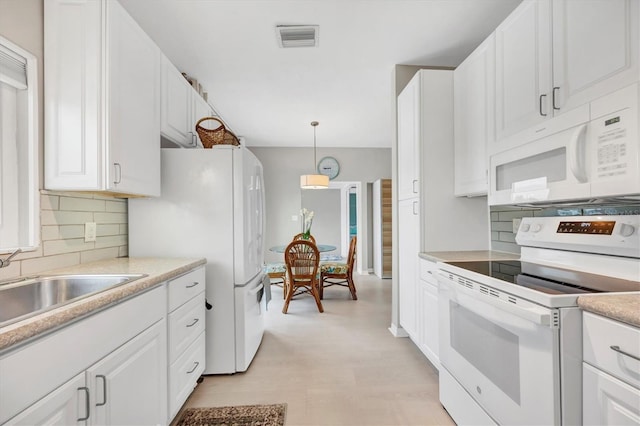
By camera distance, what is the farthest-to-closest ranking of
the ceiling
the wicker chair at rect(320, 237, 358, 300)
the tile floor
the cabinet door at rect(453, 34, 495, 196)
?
the wicker chair at rect(320, 237, 358, 300), the ceiling, the cabinet door at rect(453, 34, 495, 196), the tile floor

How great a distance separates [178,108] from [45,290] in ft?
4.91

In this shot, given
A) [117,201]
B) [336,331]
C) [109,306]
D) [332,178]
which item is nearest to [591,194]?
[109,306]

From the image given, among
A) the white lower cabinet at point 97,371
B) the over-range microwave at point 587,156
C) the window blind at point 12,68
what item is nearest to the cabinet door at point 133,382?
the white lower cabinet at point 97,371

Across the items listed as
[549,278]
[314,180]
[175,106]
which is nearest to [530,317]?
[549,278]

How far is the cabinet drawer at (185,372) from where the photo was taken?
1.55 meters

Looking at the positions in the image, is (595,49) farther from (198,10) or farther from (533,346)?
(198,10)

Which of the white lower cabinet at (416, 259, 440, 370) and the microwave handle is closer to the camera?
the microwave handle

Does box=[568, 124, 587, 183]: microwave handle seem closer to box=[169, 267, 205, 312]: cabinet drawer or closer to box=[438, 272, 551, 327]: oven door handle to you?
box=[438, 272, 551, 327]: oven door handle

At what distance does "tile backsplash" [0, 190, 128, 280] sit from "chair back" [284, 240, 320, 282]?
180 centimetres

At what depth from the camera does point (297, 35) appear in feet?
7.48

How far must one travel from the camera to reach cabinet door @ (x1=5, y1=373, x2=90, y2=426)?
2.46 feet

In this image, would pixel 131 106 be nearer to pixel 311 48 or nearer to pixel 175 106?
pixel 175 106

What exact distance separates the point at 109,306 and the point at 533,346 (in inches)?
59.4

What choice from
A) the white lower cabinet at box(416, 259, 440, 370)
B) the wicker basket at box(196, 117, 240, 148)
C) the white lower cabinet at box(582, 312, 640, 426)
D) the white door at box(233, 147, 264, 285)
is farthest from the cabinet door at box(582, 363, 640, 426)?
the wicker basket at box(196, 117, 240, 148)
